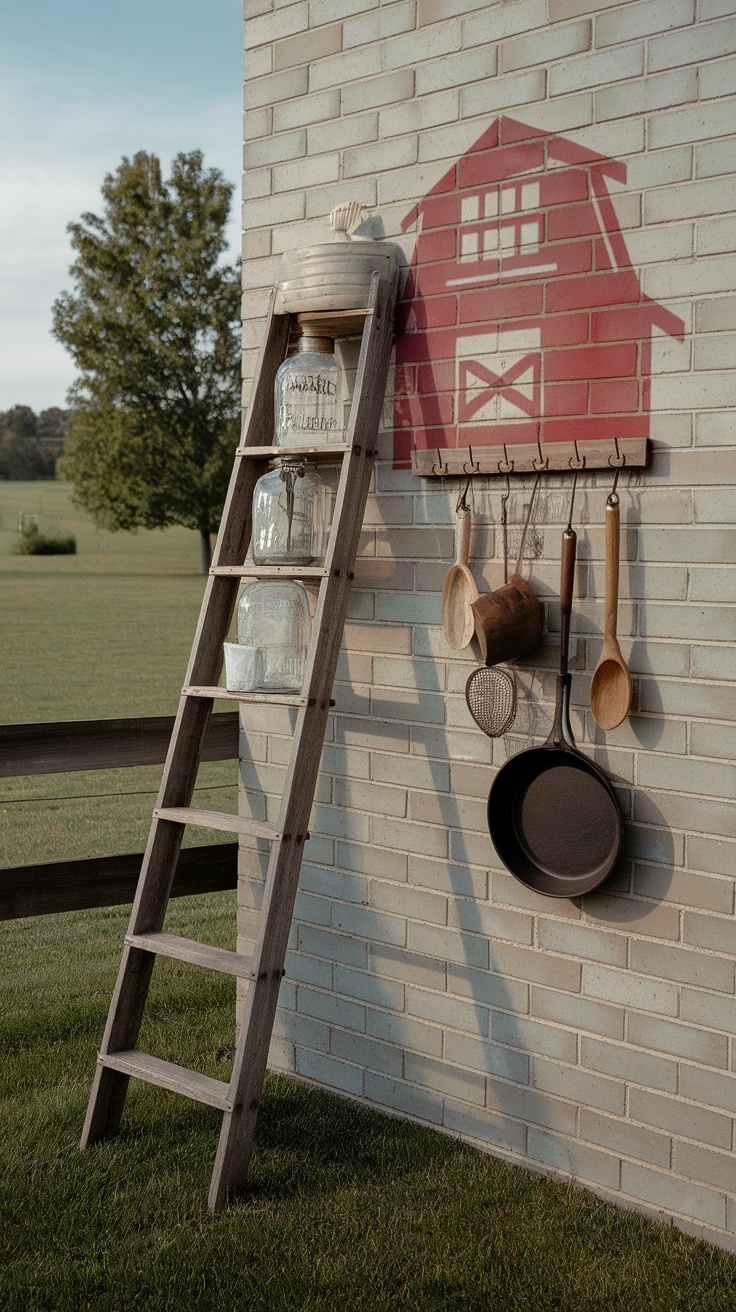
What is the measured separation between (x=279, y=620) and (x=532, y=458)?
0.83 m

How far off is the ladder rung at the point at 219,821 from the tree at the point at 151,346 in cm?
2346

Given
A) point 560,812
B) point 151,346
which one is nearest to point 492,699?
point 560,812

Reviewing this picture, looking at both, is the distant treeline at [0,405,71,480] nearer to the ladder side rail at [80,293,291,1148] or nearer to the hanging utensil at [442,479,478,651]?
the ladder side rail at [80,293,291,1148]

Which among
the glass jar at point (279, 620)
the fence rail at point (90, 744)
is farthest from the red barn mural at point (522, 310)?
the fence rail at point (90, 744)

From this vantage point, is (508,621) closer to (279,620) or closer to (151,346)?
(279,620)

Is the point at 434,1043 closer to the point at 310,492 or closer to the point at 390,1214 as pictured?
the point at 390,1214

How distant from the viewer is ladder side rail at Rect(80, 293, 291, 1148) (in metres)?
2.96

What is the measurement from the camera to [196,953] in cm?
282

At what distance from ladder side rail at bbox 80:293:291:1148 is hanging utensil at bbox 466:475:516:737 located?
70cm

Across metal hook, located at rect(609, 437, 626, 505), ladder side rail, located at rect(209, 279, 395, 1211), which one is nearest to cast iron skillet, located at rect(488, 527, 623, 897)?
metal hook, located at rect(609, 437, 626, 505)

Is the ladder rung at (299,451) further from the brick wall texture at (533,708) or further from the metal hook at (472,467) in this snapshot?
the metal hook at (472,467)

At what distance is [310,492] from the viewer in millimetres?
3088

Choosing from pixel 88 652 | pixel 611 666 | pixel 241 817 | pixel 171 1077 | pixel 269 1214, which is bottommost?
pixel 88 652

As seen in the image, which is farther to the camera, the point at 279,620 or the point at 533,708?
the point at 279,620
